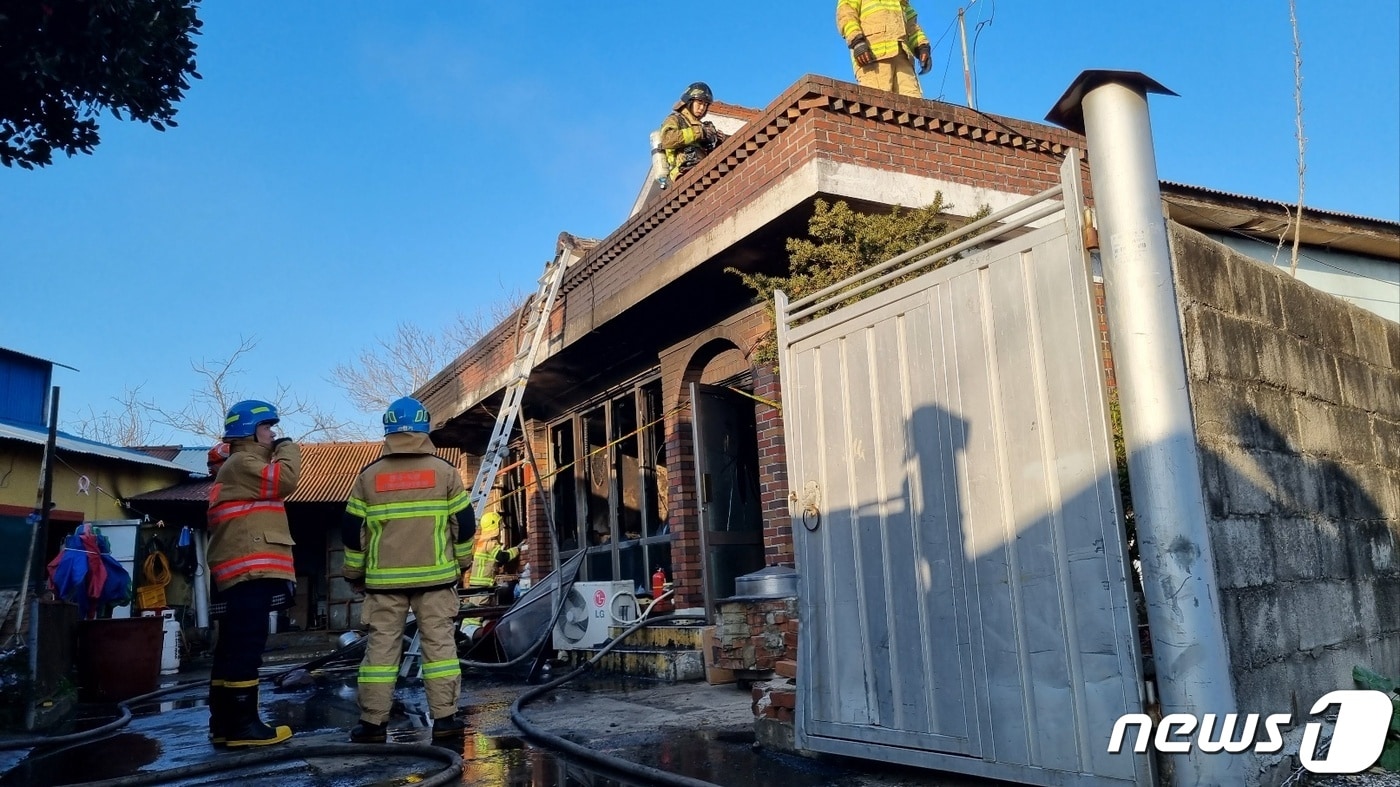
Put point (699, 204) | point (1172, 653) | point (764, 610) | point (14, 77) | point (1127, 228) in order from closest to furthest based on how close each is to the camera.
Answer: point (1172, 653)
point (1127, 228)
point (14, 77)
point (764, 610)
point (699, 204)

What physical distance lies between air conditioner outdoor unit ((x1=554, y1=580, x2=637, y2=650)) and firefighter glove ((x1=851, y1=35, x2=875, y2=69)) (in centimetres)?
559

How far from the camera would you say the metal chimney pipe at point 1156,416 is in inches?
113

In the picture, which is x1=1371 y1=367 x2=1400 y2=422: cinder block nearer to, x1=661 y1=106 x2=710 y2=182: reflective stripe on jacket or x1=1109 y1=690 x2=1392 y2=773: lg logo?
x1=1109 y1=690 x2=1392 y2=773: lg logo

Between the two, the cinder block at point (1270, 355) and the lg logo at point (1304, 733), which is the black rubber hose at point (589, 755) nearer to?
the lg logo at point (1304, 733)

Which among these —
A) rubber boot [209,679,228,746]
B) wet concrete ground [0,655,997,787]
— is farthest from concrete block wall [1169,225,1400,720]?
rubber boot [209,679,228,746]

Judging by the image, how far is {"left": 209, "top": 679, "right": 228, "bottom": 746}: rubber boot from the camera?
5.24 meters

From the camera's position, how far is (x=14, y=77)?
4832mm

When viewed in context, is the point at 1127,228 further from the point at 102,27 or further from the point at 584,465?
the point at 584,465

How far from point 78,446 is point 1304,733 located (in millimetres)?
19382

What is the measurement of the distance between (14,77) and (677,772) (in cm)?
460

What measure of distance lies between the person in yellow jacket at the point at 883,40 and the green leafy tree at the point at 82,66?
631 centimetres

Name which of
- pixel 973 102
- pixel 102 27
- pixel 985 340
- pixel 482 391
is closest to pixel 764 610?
pixel 985 340

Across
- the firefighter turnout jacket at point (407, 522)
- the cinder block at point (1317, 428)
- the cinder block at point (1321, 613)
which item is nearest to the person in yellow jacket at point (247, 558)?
the firefighter turnout jacket at point (407, 522)

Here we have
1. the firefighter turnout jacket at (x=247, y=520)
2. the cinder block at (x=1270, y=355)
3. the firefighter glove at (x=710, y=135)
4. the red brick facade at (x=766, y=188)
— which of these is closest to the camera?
the cinder block at (x=1270, y=355)
